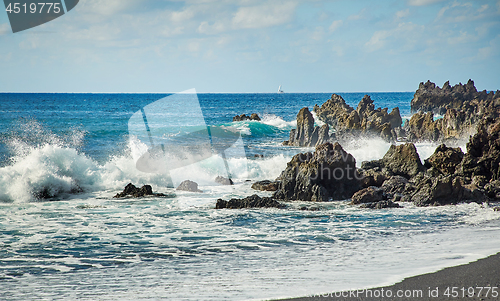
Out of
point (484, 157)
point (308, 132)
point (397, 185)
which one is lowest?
point (397, 185)

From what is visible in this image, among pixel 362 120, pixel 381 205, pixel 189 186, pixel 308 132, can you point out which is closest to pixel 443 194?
pixel 381 205

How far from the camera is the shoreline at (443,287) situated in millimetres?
4059

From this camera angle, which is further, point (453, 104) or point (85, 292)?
point (453, 104)

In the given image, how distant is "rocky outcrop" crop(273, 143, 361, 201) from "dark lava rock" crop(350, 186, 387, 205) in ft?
1.63

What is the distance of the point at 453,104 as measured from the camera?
46.9 meters

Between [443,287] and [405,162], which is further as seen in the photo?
[405,162]

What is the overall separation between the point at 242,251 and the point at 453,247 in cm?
318

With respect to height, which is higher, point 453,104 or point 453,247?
point 453,104

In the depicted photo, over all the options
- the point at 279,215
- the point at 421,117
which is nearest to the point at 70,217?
the point at 279,215

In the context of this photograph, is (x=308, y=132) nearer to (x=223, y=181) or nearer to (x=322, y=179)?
(x=223, y=181)

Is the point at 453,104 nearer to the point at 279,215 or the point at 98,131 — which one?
the point at 98,131

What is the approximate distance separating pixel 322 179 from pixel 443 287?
6011 mm

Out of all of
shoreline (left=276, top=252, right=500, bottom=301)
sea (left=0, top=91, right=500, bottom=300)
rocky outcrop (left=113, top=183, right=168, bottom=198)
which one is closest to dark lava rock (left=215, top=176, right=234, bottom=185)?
sea (left=0, top=91, right=500, bottom=300)

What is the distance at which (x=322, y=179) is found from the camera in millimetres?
10250
